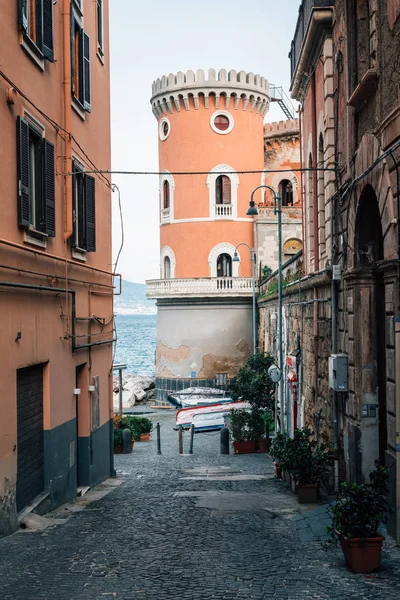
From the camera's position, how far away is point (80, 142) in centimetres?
1568

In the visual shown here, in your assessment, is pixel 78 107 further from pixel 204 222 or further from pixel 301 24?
pixel 204 222

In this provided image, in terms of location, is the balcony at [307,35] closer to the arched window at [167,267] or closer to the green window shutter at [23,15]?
the green window shutter at [23,15]

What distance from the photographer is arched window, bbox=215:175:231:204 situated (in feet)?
158

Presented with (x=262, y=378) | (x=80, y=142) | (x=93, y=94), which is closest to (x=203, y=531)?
(x=80, y=142)

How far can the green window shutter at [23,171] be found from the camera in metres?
11.1

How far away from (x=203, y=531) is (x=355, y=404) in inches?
119

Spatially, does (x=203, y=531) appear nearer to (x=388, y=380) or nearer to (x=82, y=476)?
(x=388, y=380)

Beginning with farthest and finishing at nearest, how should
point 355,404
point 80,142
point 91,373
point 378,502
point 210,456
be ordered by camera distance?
point 210,456 < point 91,373 < point 80,142 < point 355,404 < point 378,502

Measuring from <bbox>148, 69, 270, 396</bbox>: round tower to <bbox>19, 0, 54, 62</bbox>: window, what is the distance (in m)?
33.2

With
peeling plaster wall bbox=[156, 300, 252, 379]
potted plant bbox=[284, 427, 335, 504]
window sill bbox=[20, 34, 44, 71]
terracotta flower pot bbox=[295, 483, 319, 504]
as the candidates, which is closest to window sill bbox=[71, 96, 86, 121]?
window sill bbox=[20, 34, 44, 71]

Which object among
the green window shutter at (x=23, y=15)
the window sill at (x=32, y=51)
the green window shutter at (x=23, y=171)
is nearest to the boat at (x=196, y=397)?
the window sill at (x=32, y=51)

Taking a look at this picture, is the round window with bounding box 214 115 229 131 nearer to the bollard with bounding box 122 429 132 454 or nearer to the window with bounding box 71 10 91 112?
the bollard with bounding box 122 429 132 454

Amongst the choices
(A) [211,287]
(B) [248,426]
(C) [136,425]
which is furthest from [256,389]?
(A) [211,287]

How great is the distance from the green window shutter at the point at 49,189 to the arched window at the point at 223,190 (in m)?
35.3
